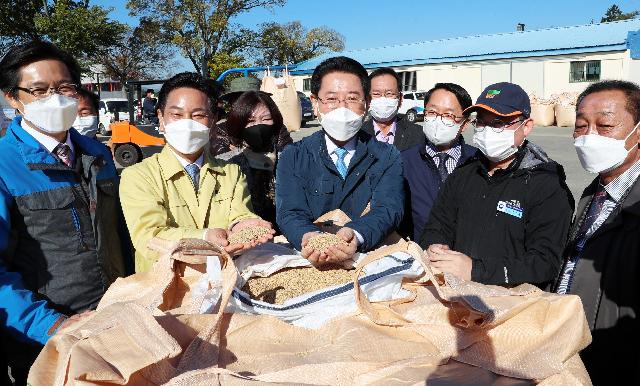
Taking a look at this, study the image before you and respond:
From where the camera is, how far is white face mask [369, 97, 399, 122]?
5.04m

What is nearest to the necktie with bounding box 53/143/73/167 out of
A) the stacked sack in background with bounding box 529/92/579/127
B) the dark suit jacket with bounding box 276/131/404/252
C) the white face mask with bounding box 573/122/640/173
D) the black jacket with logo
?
the dark suit jacket with bounding box 276/131/404/252

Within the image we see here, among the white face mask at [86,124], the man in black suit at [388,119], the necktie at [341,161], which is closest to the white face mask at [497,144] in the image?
the necktie at [341,161]

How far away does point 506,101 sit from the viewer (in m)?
3.12

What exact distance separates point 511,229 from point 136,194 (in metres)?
1.83

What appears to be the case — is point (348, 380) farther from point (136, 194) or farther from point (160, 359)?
point (136, 194)

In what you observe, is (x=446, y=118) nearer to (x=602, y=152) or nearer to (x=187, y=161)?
(x=602, y=152)

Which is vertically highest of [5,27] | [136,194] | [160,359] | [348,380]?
[5,27]

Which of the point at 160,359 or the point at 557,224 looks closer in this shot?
the point at 160,359

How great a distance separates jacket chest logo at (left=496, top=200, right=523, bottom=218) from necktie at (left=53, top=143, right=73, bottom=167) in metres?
2.12

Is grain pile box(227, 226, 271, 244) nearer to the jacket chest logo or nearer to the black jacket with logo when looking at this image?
the black jacket with logo

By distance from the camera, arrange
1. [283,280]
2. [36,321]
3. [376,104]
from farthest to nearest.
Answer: [376,104]
[283,280]
[36,321]

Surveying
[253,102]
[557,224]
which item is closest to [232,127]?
[253,102]

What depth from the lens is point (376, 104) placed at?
5062 millimetres

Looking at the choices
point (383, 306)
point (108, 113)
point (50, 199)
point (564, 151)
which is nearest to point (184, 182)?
point (50, 199)
